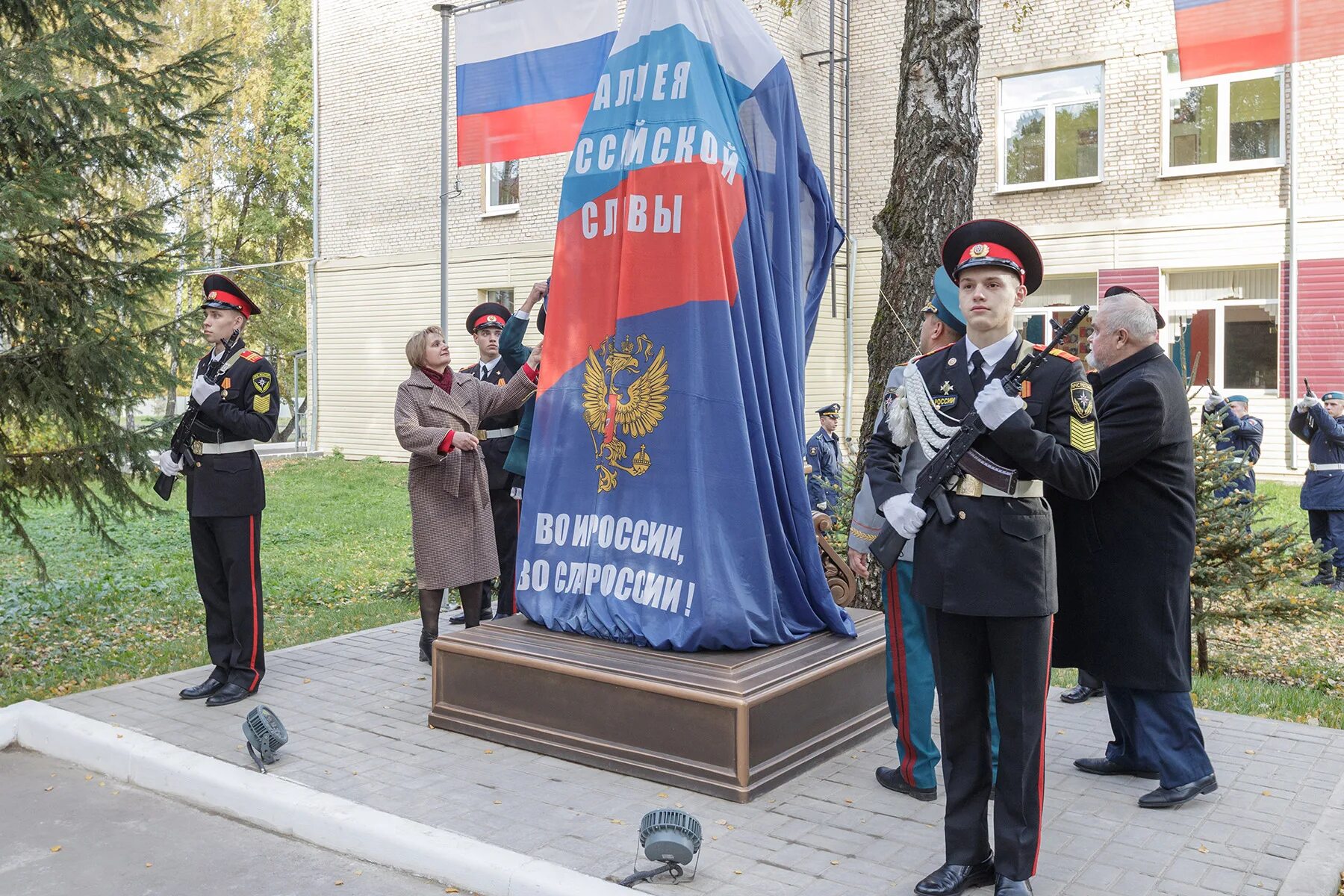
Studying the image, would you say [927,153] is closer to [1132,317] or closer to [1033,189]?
[1132,317]

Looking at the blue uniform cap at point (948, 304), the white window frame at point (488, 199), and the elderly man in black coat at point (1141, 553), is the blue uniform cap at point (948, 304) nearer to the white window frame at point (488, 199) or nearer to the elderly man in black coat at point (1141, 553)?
the elderly man in black coat at point (1141, 553)

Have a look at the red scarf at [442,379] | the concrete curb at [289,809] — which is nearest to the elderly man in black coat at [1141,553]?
the concrete curb at [289,809]

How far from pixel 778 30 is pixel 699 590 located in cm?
1849

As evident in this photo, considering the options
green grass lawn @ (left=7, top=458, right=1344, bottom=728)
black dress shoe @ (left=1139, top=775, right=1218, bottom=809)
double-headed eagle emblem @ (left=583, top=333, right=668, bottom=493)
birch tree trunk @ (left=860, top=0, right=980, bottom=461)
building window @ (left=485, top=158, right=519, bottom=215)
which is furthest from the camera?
building window @ (left=485, top=158, right=519, bottom=215)

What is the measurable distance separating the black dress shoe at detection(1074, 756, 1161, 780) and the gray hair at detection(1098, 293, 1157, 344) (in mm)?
1925

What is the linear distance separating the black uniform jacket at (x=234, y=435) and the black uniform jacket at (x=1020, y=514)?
4131 mm

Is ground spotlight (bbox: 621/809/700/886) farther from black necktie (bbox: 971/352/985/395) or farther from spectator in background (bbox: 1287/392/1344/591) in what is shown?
spectator in background (bbox: 1287/392/1344/591)

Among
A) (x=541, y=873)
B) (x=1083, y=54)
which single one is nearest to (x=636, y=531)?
(x=541, y=873)

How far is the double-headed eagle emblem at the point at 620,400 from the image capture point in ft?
18.1

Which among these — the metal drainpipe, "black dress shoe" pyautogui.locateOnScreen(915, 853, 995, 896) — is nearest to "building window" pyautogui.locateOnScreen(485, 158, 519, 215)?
the metal drainpipe

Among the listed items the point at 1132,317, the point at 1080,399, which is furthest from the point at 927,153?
the point at 1080,399

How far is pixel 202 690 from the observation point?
6.39m

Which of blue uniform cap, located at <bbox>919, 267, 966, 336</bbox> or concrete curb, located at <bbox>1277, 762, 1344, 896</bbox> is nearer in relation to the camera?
Result: concrete curb, located at <bbox>1277, 762, 1344, 896</bbox>

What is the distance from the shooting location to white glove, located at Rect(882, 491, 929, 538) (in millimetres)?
3795
